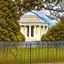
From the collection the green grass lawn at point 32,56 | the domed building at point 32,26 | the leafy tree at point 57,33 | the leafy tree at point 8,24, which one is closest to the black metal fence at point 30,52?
the green grass lawn at point 32,56

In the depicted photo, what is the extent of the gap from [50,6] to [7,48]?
4454 millimetres

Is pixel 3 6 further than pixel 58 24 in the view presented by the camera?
No

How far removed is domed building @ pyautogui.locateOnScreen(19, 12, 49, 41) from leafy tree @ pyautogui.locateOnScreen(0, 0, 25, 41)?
16.2 metres

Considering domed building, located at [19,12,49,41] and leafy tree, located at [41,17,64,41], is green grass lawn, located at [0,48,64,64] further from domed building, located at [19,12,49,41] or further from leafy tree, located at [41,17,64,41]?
domed building, located at [19,12,49,41]

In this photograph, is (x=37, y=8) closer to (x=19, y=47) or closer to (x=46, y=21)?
(x=19, y=47)

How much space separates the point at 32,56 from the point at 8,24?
426cm

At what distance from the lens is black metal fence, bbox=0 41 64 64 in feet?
33.6

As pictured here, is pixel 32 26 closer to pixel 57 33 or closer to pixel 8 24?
pixel 57 33

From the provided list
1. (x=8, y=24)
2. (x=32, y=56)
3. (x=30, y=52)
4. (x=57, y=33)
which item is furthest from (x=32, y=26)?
(x=30, y=52)

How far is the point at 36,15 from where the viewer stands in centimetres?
3212

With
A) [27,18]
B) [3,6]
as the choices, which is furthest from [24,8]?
[27,18]

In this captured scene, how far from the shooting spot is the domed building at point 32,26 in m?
31.4

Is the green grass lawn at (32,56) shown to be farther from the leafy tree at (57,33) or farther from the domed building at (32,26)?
the domed building at (32,26)

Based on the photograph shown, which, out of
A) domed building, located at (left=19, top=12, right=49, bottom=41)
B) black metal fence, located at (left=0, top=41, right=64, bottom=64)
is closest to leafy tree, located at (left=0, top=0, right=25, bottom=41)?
black metal fence, located at (left=0, top=41, right=64, bottom=64)
